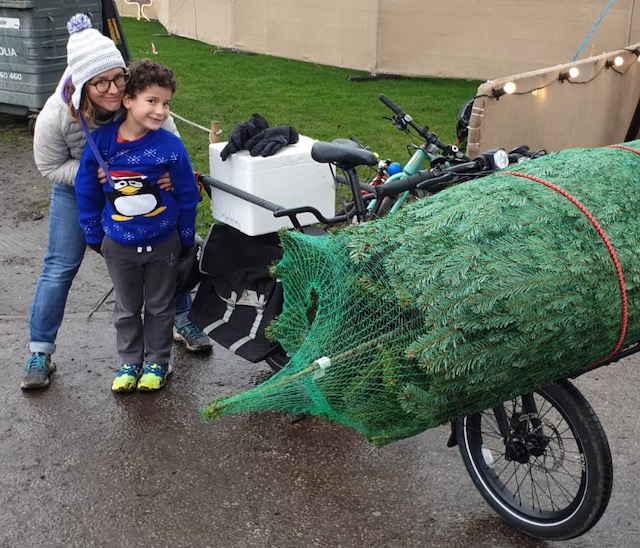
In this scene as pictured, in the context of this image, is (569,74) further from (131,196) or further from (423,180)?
(131,196)

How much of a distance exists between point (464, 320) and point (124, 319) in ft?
7.51

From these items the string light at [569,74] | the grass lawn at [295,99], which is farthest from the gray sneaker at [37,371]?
the string light at [569,74]

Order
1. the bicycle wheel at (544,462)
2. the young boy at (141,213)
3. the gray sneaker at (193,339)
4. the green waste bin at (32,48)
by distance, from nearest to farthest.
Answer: the bicycle wheel at (544,462)
the young boy at (141,213)
the gray sneaker at (193,339)
the green waste bin at (32,48)

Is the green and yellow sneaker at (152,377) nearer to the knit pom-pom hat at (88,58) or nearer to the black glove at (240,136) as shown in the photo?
the black glove at (240,136)

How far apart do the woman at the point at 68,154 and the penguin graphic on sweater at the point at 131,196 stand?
29 centimetres

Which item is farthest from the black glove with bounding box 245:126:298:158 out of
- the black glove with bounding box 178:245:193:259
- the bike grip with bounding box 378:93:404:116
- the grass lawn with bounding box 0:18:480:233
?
the grass lawn with bounding box 0:18:480:233

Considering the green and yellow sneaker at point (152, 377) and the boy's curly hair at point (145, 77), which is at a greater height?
the boy's curly hair at point (145, 77)

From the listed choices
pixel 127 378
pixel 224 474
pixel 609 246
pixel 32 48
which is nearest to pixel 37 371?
pixel 127 378

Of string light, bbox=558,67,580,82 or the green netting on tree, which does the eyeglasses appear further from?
string light, bbox=558,67,580,82

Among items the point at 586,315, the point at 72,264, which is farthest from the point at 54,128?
the point at 586,315

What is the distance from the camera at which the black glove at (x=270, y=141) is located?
13.1 ft

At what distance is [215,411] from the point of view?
121 inches

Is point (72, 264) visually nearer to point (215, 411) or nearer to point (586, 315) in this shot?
point (215, 411)

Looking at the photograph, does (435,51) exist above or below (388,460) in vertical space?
below
